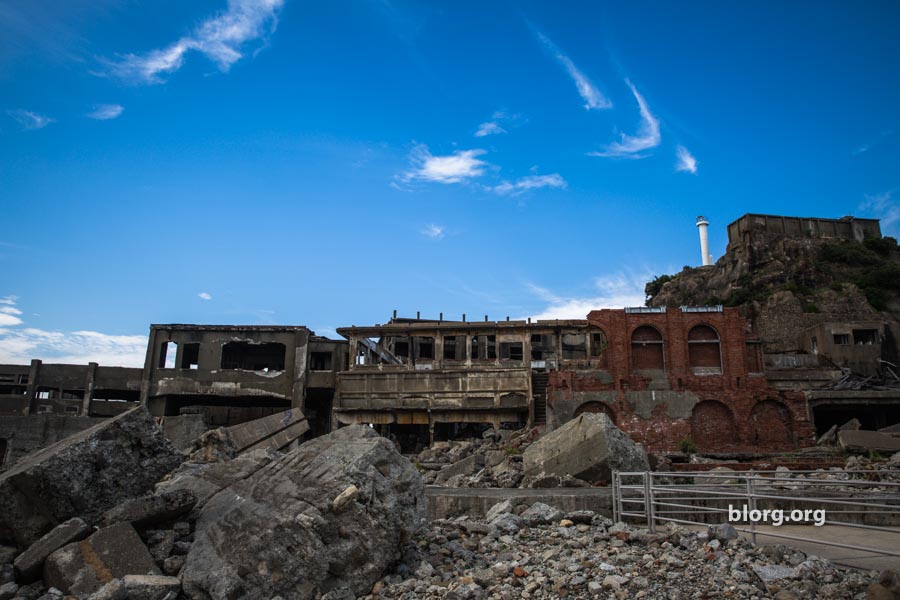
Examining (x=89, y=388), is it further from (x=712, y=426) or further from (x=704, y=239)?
(x=704, y=239)

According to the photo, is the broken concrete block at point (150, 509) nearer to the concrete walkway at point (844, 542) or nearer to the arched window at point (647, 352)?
the concrete walkway at point (844, 542)

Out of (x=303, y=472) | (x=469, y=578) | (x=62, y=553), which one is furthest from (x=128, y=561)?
(x=469, y=578)

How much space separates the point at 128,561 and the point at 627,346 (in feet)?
80.1

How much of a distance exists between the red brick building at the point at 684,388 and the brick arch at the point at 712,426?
1.6 inches

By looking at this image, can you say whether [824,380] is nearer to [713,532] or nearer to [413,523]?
[713,532]

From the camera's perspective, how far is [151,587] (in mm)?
5582

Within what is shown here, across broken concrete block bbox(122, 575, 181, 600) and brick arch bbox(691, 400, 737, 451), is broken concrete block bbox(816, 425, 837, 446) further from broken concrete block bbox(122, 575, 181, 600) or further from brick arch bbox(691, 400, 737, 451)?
broken concrete block bbox(122, 575, 181, 600)

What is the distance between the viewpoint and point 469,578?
6.46 m

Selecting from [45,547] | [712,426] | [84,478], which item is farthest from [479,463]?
[712,426]

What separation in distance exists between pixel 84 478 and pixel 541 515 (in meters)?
5.62

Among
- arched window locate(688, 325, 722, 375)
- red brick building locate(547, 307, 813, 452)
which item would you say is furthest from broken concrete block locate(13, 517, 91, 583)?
arched window locate(688, 325, 722, 375)

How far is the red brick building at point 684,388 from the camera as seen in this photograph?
26.3 m

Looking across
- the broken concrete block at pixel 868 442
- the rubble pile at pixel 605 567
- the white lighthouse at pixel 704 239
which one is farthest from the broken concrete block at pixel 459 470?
the white lighthouse at pixel 704 239

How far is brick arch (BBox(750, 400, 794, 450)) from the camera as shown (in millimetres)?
26122
